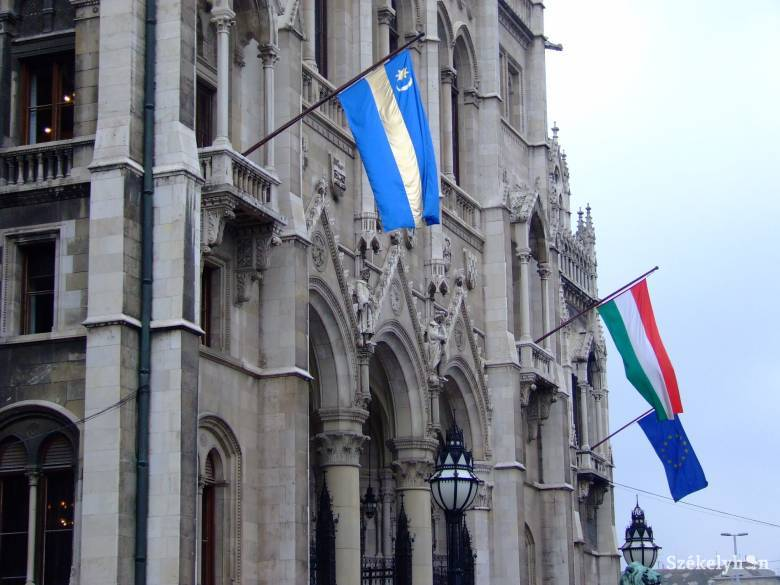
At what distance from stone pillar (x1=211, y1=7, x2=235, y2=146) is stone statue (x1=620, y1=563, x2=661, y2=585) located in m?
12.7

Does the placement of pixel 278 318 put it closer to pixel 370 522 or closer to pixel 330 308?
pixel 330 308

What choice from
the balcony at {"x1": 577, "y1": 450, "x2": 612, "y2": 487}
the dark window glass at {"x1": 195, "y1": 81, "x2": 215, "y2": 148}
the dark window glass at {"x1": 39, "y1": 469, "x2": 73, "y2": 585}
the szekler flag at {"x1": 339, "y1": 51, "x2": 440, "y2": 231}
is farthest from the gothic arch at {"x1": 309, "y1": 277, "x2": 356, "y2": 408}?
the balcony at {"x1": 577, "y1": 450, "x2": 612, "y2": 487}

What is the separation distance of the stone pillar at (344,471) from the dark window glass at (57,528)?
9402mm

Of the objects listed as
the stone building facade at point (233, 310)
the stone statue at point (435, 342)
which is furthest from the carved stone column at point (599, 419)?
the stone statue at point (435, 342)

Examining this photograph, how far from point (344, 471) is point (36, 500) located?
10.1m

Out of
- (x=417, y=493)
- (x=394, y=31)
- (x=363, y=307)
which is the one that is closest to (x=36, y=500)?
(x=363, y=307)

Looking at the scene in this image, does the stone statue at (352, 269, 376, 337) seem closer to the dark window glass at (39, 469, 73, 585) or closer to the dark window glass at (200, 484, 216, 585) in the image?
the dark window glass at (200, 484, 216, 585)

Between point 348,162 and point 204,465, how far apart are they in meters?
10.9

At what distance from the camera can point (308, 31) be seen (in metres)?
39.7

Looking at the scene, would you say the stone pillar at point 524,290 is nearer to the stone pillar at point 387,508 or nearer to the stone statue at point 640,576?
the stone pillar at point 387,508

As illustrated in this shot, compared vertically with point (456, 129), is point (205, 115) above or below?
below

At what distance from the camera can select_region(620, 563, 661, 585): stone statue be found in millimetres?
35625

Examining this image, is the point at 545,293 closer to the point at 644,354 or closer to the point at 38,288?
the point at 644,354

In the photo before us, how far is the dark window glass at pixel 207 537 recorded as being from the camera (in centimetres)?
3300
